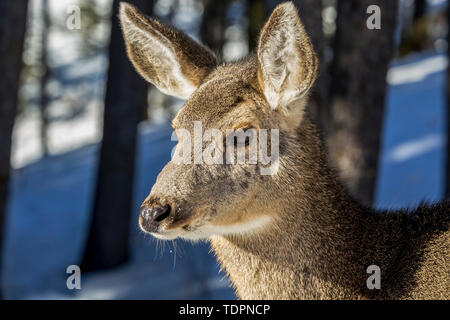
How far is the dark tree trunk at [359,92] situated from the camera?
8.38 metres

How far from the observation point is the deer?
371 centimetres

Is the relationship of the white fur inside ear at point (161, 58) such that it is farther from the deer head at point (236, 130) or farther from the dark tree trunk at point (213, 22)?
the dark tree trunk at point (213, 22)

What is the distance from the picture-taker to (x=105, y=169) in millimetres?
11047

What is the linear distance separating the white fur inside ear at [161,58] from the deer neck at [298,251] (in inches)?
35.9

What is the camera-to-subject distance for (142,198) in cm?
1351

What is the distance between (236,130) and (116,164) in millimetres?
7358

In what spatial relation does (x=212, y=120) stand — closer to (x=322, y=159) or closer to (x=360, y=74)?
(x=322, y=159)

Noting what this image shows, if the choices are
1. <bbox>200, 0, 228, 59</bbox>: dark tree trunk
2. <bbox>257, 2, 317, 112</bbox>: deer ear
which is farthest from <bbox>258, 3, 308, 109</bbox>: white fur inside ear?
<bbox>200, 0, 228, 59</bbox>: dark tree trunk

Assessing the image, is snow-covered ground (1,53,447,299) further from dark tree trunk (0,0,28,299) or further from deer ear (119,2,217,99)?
deer ear (119,2,217,99)

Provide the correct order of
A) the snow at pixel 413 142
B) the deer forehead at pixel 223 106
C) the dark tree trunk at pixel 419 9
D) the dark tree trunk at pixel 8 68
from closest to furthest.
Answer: the deer forehead at pixel 223 106 < the dark tree trunk at pixel 8 68 < the snow at pixel 413 142 < the dark tree trunk at pixel 419 9

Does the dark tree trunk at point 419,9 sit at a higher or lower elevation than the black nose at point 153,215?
higher

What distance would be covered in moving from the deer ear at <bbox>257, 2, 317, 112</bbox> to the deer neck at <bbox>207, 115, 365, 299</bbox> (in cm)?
39

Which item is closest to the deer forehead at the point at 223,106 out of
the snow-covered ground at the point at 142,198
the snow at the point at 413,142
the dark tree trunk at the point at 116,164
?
the snow-covered ground at the point at 142,198

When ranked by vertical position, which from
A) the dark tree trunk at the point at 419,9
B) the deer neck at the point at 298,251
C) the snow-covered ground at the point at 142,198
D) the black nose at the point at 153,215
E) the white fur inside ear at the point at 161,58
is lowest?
the snow-covered ground at the point at 142,198
